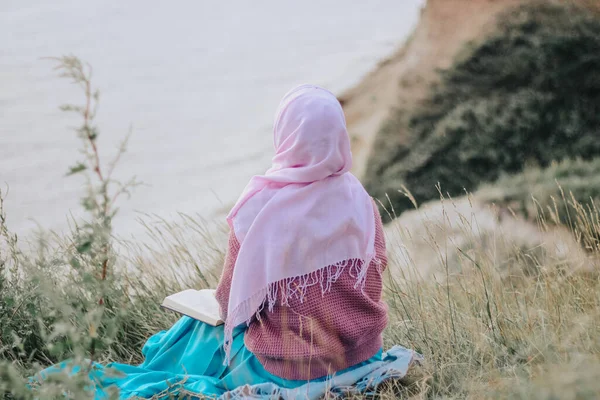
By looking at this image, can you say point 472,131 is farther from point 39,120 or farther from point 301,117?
point 39,120

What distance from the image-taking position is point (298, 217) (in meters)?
2.46

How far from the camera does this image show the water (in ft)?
53.8

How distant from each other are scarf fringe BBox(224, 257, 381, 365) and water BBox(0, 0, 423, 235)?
9.70 metres

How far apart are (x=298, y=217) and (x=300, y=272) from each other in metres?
0.22

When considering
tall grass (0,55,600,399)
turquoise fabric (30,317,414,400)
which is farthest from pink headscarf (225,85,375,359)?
tall grass (0,55,600,399)

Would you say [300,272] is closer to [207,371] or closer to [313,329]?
[313,329]

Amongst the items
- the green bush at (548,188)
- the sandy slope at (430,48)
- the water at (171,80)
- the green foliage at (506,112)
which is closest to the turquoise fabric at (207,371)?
the green bush at (548,188)

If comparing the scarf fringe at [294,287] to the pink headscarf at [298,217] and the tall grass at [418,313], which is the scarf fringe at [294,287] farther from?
the tall grass at [418,313]

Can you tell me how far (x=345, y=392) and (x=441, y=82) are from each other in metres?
9.21

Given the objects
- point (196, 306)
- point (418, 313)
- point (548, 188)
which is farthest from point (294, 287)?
point (548, 188)

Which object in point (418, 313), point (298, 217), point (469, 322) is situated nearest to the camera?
point (298, 217)

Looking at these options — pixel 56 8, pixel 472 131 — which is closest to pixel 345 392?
pixel 472 131

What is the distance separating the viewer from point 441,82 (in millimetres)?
11086

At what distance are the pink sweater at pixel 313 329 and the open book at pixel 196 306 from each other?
103 mm
